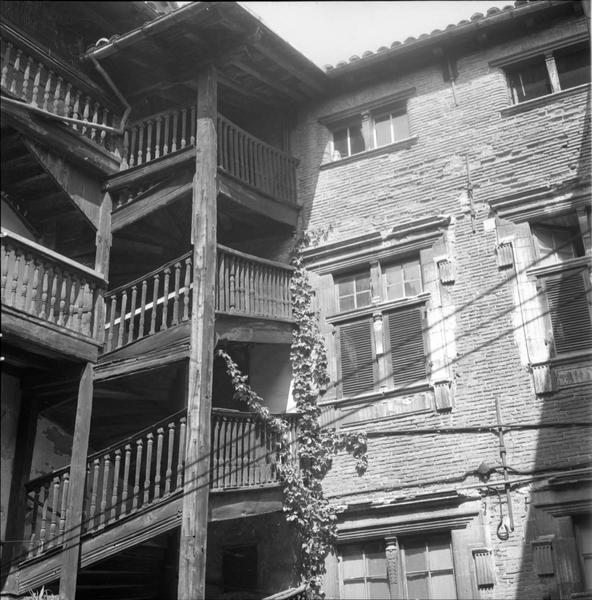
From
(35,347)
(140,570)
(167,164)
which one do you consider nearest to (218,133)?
(167,164)

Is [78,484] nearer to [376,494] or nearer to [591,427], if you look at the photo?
[376,494]

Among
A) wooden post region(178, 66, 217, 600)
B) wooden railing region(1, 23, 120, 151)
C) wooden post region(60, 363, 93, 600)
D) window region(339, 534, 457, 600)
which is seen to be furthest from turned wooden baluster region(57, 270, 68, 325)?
window region(339, 534, 457, 600)

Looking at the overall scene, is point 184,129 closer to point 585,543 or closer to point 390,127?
point 390,127

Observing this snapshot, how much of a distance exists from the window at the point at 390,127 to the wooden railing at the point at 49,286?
4.91 meters

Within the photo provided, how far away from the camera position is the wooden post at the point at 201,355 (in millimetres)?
8539

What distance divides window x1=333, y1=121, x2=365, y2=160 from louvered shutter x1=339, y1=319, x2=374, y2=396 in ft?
9.80

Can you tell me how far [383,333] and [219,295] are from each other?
2.39 m

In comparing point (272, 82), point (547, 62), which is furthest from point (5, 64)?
point (547, 62)

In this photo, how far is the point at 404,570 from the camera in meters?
9.50

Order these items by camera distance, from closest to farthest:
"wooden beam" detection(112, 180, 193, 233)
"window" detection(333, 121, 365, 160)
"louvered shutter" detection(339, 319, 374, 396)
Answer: "wooden beam" detection(112, 180, 193, 233) → "louvered shutter" detection(339, 319, 374, 396) → "window" detection(333, 121, 365, 160)

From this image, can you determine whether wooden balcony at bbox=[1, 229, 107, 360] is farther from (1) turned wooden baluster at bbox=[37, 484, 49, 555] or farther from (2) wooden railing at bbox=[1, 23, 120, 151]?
(2) wooden railing at bbox=[1, 23, 120, 151]

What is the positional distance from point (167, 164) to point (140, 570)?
5505mm

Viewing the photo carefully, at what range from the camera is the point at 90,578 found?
10.0 metres

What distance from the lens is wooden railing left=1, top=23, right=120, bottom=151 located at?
9.82 m
